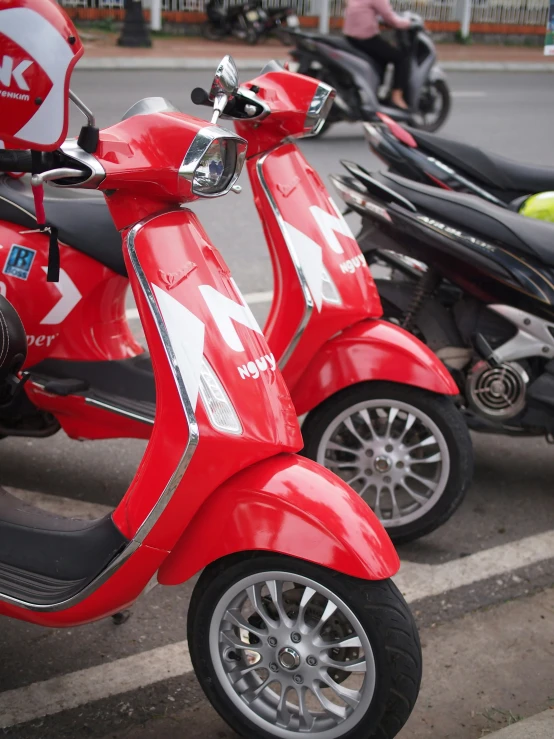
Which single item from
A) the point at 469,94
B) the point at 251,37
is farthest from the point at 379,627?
the point at 251,37

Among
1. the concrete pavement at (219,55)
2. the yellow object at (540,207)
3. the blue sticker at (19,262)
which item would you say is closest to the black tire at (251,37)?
the concrete pavement at (219,55)

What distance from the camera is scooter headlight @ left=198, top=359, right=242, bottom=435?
228cm

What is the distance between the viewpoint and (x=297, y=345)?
3.30 metres

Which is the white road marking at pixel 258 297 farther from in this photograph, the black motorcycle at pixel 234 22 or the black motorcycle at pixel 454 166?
the black motorcycle at pixel 234 22

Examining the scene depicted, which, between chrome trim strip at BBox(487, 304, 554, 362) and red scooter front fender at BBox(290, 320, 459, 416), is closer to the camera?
red scooter front fender at BBox(290, 320, 459, 416)

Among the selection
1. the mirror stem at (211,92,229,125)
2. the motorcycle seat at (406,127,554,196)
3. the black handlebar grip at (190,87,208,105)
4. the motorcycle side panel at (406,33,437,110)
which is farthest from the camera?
the motorcycle side panel at (406,33,437,110)

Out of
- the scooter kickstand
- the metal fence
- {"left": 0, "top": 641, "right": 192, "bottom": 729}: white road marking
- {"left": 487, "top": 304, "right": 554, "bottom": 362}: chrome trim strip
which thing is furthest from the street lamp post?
{"left": 0, "top": 641, "right": 192, "bottom": 729}: white road marking

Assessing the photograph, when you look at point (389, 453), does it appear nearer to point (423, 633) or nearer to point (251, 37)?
point (423, 633)

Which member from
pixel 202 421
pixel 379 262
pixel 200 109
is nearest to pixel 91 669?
pixel 202 421

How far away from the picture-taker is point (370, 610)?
221 centimetres

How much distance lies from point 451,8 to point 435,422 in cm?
2068

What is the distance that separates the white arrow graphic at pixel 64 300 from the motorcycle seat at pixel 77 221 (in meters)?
0.11

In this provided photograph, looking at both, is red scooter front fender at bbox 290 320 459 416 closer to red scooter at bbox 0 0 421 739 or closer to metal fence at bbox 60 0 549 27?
red scooter at bbox 0 0 421 739

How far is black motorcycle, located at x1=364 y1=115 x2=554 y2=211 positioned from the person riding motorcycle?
6917 mm
